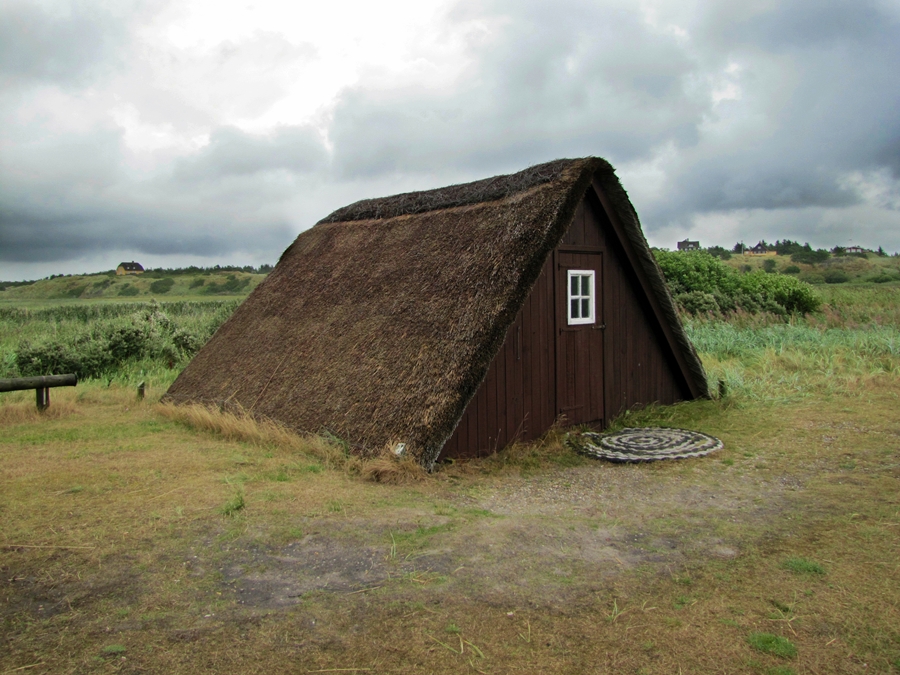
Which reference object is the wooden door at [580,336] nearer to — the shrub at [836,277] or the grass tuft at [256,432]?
the grass tuft at [256,432]

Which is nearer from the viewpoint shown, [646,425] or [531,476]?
[531,476]

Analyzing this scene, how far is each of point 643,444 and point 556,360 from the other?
155 centimetres

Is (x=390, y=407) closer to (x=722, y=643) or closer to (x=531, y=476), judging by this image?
(x=531, y=476)

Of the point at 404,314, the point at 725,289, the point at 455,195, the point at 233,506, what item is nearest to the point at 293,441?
the point at 404,314

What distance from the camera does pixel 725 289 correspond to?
2667 cm

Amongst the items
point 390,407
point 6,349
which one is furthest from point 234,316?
point 6,349

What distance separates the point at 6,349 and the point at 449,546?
16.2m

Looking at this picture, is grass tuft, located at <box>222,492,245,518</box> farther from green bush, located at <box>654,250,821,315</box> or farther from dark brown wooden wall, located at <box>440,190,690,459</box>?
green bush, located at <box>654,250,821,315</box>

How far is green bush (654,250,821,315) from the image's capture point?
940 inches

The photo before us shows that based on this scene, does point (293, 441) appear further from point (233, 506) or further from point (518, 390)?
point (518, 390)

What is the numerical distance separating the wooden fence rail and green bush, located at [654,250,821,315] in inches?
746

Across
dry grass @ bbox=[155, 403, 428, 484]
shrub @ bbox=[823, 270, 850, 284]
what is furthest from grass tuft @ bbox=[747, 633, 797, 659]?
shrub @ bbox=[823, 270, 850, 284]

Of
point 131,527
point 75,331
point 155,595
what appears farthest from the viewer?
point 75,331

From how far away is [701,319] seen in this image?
68.0 ft
